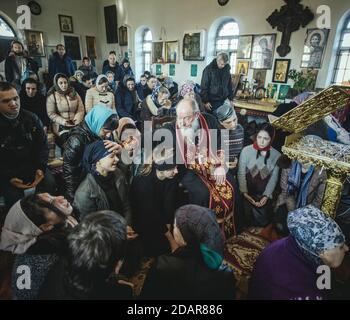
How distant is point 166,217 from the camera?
7.25 feet

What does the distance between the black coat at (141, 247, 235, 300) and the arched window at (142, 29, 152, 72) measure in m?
11.6

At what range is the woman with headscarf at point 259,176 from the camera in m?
2.87

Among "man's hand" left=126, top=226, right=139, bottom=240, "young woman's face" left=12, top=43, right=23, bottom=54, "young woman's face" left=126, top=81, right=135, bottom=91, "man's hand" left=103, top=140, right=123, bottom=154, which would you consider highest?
"young woman's face" left=12, top=43, right=23, bottom=54

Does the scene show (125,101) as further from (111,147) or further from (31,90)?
(111,147)

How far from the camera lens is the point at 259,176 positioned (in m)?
2.98

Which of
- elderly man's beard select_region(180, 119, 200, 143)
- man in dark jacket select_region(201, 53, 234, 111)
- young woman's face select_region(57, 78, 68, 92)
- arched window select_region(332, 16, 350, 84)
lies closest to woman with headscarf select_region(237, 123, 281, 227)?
elderly man's beard select_region(180, 119, 200, 143)

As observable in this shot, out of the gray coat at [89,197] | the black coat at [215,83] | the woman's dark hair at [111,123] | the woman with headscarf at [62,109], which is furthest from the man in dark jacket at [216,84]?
the gray coat at [89,197]

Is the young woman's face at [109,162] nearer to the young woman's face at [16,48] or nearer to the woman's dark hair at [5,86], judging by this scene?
the woman's dark hair at [5,86]

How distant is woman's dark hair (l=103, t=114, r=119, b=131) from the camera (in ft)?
6.83

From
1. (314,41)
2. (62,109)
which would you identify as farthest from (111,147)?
(314,41)

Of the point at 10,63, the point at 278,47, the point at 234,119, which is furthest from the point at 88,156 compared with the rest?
the point at 278,47

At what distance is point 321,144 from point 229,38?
7804 millimetres

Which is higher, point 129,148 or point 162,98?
point 162,98

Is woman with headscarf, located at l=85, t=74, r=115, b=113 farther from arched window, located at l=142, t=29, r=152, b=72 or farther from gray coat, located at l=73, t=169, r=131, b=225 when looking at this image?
arched window, located at l=142, t=29, r=152, b=72
